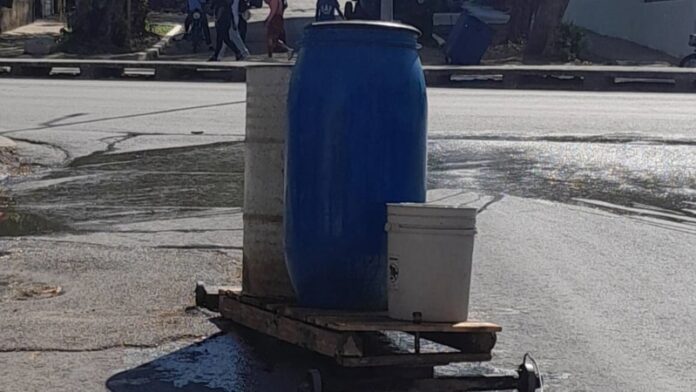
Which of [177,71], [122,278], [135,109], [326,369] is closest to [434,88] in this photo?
[177,71]

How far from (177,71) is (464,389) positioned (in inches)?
847

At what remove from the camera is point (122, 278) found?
7.39 metres

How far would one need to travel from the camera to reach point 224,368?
18.6 feet

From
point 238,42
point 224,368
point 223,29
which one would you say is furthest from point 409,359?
point 238,42

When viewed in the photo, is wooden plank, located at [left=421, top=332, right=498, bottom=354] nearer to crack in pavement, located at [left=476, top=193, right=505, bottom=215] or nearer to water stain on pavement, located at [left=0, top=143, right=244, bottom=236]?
water stain on pavement, located at [left=0, top=143, right=244, bottom=236]

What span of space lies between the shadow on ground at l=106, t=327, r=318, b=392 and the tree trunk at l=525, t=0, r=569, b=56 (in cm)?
2751

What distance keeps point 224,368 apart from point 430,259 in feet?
3.96

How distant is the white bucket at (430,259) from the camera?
502 cm

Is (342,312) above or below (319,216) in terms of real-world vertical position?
below

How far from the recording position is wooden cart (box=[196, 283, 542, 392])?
4965 millimetres

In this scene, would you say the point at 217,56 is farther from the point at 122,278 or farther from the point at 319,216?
the point at 319,216

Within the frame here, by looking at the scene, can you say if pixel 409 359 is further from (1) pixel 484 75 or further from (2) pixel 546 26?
(2) pixel 546 26

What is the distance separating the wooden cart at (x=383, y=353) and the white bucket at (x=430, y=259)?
8 cm

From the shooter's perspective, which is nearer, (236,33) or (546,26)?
(236,33)
